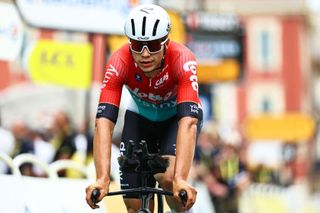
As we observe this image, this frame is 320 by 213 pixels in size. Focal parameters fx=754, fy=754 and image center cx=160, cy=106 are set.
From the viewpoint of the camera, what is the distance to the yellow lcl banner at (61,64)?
11.1m

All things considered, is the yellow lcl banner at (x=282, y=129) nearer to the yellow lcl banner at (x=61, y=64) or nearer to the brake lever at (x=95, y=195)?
the yellow lcl banner at (x=61, y=64)

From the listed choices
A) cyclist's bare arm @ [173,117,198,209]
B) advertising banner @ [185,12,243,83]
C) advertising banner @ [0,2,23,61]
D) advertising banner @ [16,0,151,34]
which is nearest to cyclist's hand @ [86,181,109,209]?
cyclist's bare arm @ [173,117,198,209]

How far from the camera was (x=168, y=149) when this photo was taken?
19.1ft

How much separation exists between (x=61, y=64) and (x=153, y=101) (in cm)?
560

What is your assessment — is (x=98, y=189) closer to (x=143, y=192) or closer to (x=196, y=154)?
(x=143, y=192)

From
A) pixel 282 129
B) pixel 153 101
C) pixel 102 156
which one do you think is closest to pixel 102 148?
pixel 102 156

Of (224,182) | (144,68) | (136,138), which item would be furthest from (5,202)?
(224,182)

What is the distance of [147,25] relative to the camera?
512 centimetres

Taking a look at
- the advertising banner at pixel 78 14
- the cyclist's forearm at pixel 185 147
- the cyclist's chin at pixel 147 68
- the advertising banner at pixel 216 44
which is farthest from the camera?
the advertising banner at pixel 216 44

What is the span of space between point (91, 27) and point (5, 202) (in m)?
5.45

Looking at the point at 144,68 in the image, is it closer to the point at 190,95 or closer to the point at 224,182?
the point at 190,95

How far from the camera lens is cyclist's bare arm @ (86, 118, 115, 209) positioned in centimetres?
486

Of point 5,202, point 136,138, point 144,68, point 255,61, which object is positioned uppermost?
point 255,61

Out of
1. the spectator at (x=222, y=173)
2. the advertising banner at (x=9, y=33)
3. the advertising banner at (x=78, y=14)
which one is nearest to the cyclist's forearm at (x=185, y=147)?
the advertising banner at (x=9, y=33)
